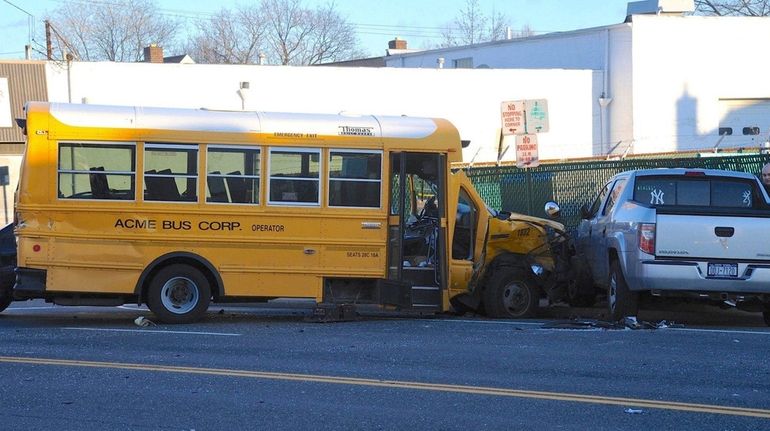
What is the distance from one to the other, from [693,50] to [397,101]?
36.6ft

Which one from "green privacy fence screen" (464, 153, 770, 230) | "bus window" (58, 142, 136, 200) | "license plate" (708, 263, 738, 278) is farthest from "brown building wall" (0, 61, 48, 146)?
"license plate" (708, 263, 738, 278)

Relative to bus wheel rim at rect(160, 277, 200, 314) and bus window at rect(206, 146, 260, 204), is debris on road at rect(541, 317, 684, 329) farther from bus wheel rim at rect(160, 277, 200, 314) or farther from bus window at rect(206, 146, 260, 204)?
bus wheel rim at rect(160, 277, 200, 314)

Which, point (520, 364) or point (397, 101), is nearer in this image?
point (520, 364)

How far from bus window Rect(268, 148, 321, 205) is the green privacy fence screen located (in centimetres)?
697

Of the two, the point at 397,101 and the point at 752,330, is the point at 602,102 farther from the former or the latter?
the point at 752,330

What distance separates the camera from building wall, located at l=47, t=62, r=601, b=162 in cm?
3312

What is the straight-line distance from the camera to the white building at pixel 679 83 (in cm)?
3738

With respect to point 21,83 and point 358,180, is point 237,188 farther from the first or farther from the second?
point 21,83

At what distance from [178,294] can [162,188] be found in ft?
4.34

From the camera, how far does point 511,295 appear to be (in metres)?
13.7

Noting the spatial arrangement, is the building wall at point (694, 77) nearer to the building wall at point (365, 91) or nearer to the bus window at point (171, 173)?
the building wall at point (365, 91)

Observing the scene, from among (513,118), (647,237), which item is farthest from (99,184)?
(513,118)

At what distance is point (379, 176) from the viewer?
12984 mm

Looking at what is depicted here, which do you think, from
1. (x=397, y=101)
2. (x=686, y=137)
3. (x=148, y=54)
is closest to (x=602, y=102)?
(x=686, y=137)
